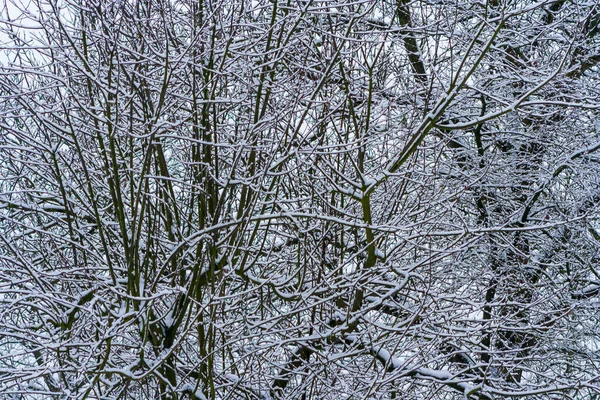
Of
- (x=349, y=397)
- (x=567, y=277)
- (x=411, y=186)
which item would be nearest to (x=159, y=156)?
(x=349, y=397)

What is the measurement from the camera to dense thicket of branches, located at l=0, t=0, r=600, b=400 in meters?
4.57

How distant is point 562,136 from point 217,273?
529cm

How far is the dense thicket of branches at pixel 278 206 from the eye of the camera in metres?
4.57

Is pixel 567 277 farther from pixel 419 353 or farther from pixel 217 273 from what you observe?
pixel 217 273

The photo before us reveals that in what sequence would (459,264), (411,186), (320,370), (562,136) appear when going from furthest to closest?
(562,136), (459,264), (411,186), (320,370)

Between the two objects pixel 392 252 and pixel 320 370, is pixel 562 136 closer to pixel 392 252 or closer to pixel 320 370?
pixel 392 252

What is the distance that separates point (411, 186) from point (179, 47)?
108 inches

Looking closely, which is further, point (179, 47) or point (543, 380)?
point (543, 380)

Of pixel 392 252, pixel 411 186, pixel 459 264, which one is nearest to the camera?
pixel 392 252

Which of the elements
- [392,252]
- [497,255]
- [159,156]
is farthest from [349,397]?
[497,255]

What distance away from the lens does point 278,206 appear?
5.25 m

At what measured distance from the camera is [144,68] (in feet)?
16.0

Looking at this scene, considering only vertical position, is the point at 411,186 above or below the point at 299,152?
below

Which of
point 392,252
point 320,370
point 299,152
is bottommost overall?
point 320,370
